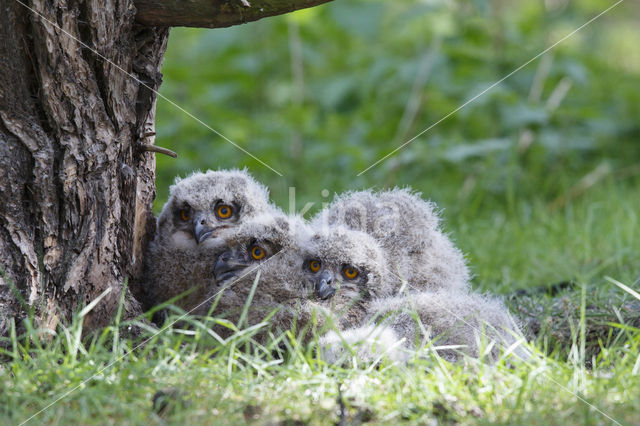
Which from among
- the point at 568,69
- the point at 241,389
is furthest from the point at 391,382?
the point at 568,69

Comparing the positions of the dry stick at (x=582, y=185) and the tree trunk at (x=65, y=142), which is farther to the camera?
the dry stick at (x=582, y=185)

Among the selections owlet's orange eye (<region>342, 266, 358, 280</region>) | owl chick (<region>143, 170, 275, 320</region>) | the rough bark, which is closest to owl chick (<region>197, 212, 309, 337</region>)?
owl chick (<region>143, 170, 275, 320</region>)

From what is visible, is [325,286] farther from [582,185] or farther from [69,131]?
[582,185]

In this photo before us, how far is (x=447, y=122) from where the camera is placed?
809cm

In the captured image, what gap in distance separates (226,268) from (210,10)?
1.35m

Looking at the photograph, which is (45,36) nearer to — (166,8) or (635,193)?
(166,8)

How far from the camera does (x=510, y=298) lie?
4223 millimetres

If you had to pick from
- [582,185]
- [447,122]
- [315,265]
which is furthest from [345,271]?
[447,122]

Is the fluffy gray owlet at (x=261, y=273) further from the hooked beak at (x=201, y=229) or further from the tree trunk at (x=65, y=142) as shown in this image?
the tree trunk at (x=65, y=142)

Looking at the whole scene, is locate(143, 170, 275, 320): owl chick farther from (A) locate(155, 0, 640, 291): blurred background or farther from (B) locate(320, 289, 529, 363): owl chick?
(A) locate(155, 0, 640, 291): blurred background

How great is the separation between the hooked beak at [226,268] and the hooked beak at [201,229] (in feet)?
0.75

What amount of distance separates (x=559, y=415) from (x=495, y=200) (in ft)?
15.8

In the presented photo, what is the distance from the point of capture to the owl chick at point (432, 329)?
10.1ft

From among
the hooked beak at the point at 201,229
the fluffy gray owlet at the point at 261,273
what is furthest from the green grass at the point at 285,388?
the hooked beak at the point at 201,229
